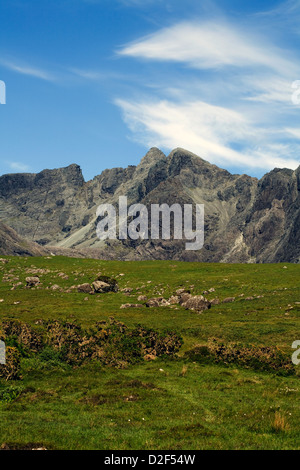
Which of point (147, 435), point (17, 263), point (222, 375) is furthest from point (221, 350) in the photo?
point (17, 263)

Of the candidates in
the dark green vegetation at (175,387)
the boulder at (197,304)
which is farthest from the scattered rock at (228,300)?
the boulder at (197,304)

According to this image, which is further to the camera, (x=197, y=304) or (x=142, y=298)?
(x=142, y=298)

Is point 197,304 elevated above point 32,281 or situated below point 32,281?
below

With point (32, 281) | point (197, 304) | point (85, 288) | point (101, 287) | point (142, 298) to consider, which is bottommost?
point (142, 298)

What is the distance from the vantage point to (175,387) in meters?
24.2

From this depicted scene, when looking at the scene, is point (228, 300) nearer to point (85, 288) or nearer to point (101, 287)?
point (101, 287)

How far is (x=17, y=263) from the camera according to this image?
297 feet

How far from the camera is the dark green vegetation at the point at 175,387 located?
1600 centimetres

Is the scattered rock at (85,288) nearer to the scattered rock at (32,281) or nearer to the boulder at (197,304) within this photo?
the scattered rock at (32,281)

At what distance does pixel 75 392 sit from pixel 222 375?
10.5 metres

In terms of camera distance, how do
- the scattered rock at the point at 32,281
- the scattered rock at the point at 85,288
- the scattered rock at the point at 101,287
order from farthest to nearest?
1. the scattered rock at the point at 32,281
2. the scattered rock at the point at 85,288
3. the scattered rock at the point at 101,287

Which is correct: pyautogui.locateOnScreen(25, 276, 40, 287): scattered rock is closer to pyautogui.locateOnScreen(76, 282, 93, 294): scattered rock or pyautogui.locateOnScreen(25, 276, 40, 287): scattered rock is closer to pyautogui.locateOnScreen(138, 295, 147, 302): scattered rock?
pyautogui.locateOnScreen(76, 282, 93, 294): scattered rock

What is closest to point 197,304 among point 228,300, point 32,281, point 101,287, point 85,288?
point 228,300

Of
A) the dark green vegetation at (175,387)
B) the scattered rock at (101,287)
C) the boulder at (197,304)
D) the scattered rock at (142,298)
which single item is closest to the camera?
the dark green vegetation at (175,387)
